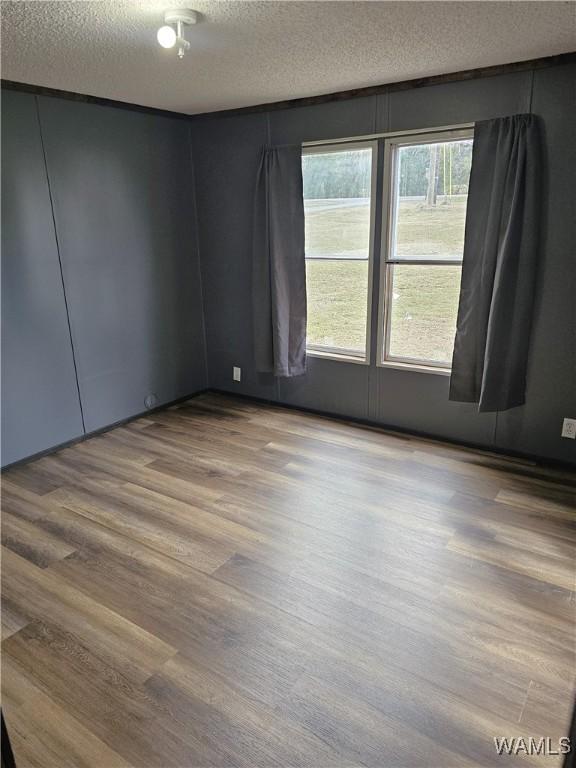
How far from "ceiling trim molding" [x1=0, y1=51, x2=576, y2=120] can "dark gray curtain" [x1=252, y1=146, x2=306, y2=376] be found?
1.09ft

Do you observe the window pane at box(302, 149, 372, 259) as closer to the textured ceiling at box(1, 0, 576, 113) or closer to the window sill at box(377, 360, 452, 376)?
the textured ceiling at box(1, 0, 576, 113)

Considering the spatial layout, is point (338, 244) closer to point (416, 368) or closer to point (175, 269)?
point (416, 368)

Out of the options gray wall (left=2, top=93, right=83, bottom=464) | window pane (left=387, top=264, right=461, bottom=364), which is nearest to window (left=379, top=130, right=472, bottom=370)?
window pane (left=387, top=264, right=461, bottom=364)

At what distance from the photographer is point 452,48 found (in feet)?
8.18

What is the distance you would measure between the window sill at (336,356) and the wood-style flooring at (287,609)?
0.78 meters

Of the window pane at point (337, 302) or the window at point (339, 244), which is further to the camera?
the window pane at point (337, 302)

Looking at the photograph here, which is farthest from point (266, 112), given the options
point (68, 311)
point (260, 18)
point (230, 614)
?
point (230, 614)

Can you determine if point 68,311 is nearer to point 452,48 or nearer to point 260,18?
point 260,18

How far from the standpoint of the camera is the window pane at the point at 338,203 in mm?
3561

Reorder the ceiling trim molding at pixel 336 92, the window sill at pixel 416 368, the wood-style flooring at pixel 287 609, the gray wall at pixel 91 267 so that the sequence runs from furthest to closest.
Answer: the window sill at pixel 416 368 < the gray wall at pixel 91 267 < the ceiling trim molding at pixel 336 92 < the wood-style flooring at pixel 287 609

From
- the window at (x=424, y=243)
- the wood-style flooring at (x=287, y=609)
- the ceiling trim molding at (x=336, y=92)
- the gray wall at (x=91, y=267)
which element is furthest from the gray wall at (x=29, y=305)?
the window at (x=424, y=243)

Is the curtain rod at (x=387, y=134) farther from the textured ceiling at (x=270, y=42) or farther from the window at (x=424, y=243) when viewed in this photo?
the textured ceiling at (x=270, y=42)

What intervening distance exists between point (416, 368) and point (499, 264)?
936 mm

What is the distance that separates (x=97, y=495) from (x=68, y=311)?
134 centimetres
